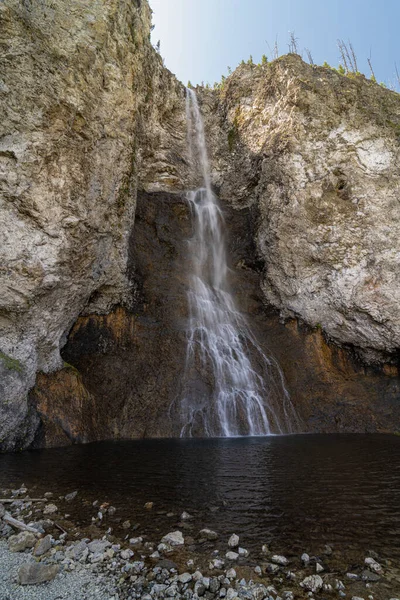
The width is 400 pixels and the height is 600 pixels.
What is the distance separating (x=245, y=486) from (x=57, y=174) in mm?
11155

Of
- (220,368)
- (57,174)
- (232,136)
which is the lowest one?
(220,368)

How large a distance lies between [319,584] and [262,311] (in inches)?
645

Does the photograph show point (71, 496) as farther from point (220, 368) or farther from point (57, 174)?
point (57, 174)

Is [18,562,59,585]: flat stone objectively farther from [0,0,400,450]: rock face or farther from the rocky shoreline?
[0,0,400,450]: rock face

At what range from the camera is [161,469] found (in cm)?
818

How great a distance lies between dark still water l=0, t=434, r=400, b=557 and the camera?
4703mm

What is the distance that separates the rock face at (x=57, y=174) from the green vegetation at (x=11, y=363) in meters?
0.04

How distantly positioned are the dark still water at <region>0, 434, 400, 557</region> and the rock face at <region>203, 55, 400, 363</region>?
711cm

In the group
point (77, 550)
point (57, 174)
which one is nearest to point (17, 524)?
point (77, 550)

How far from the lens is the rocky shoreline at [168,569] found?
11.1 feet

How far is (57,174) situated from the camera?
40.8ft

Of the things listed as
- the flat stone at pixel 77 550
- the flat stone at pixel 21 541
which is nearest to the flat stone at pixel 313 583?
the flat stone at pixel 77 550

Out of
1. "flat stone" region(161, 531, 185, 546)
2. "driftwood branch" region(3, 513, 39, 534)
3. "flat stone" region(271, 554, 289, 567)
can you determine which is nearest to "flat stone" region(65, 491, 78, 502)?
"driftwood branch" region(3, 513, 39, 534)

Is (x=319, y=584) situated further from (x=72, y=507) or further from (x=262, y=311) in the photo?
(x=262, y=311)
